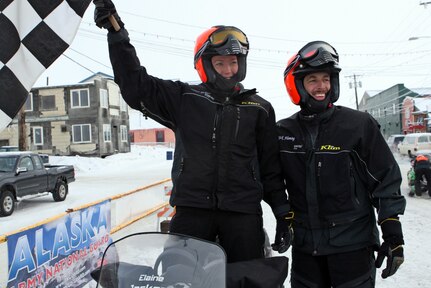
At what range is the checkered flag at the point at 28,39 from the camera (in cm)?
257

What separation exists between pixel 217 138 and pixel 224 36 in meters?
0.74

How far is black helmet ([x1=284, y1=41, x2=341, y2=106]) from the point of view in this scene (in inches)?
114

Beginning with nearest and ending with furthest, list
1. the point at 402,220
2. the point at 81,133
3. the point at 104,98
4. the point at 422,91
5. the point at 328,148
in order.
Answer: the point at 328,148, the point at 402,220, the point at 81,133, the point at 104,98, the point at 422,91

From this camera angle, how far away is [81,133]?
32594 mm

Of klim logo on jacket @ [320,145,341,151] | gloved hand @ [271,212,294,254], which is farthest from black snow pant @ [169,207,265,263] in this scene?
klim logo on jacket @ [320,145,341,151]

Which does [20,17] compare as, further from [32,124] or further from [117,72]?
[32,124]

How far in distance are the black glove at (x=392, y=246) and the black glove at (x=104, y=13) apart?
2.22 metres

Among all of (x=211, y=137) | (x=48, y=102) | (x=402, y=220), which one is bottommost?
(x=402, y=220)

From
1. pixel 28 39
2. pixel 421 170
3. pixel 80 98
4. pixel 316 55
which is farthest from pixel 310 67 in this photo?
pixel 80 98

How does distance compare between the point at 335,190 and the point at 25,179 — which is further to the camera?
the point at 25,179

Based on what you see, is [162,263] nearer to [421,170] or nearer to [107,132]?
[421,170]

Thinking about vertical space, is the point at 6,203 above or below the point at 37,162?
below

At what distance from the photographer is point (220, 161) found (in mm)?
2672

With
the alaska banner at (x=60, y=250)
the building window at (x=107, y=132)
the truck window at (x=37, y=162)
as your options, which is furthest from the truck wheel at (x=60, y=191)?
the building window at (x=107, y=132)
